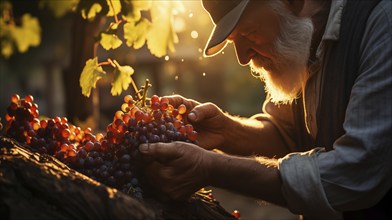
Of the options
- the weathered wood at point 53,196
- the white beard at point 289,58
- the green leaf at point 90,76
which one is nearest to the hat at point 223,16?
the white beard at point 289,58

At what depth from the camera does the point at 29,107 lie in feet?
9.27

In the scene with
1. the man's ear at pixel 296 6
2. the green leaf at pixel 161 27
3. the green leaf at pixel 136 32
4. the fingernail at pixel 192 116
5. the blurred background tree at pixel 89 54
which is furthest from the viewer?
the blurred background tree at pixel 89 54

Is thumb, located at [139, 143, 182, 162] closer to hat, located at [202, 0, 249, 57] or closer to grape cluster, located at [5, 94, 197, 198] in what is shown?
grape cluster, located at [5, 94, 197, 198]

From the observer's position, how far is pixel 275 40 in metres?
3.30

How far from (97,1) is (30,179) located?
4.63 feet

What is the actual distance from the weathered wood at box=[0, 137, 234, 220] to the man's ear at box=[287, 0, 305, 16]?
1.45 metres

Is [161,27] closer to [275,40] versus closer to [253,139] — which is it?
[275,40]

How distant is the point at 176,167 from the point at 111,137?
12.7 inches

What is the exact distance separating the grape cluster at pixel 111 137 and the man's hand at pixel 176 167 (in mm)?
66

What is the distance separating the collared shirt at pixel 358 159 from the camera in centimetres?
263

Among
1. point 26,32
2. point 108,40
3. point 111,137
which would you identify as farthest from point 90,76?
point 26,32

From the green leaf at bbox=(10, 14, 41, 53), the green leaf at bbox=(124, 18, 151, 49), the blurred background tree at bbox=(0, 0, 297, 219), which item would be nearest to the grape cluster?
the blurred background tree at bbox=(0, 0, 297, 219)

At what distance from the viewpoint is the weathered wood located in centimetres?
209

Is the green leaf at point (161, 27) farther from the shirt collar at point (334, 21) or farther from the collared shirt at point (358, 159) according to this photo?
the collared shirt at point (358, 159)
